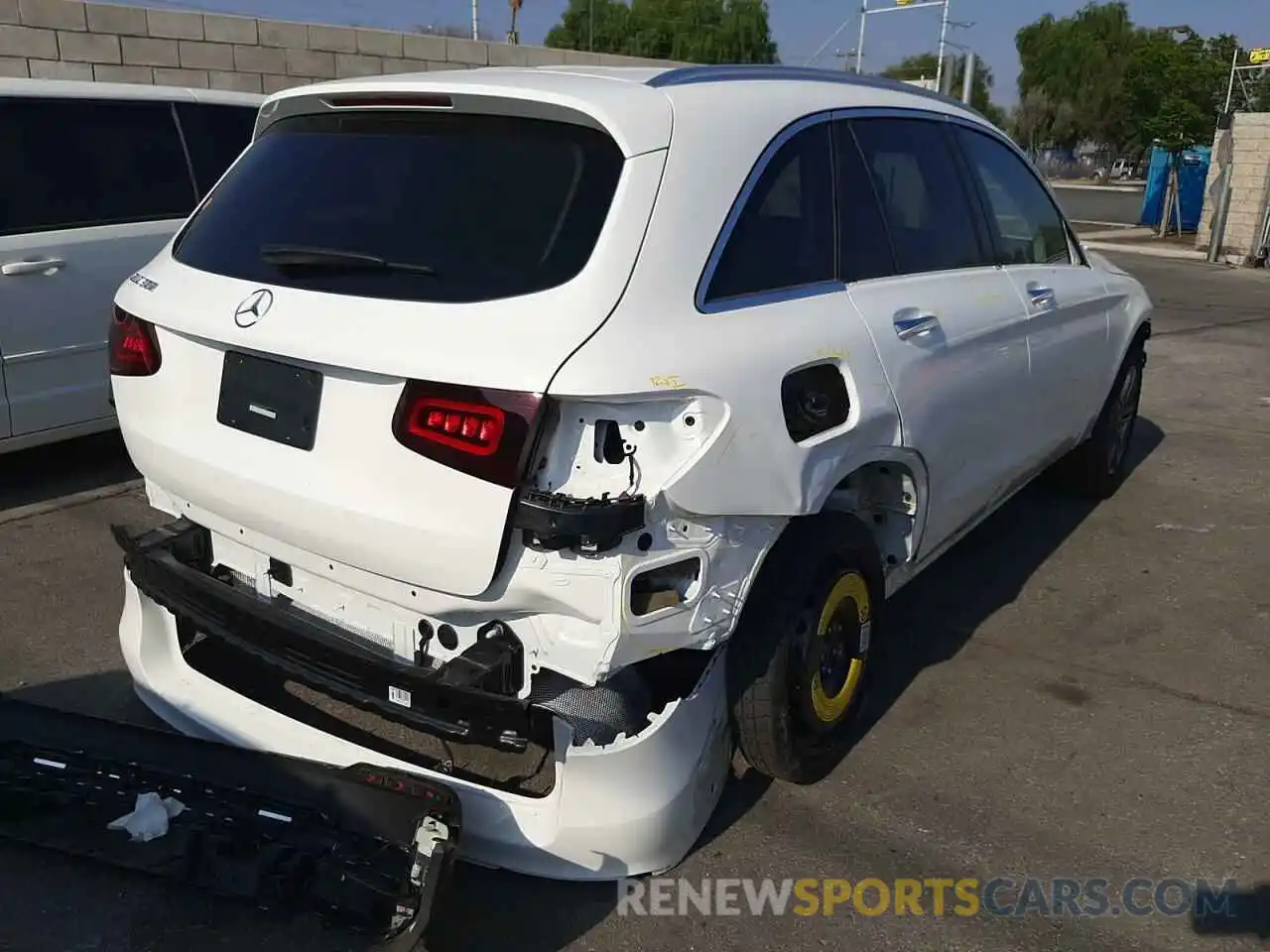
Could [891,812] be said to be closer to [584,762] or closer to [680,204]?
[584,762]

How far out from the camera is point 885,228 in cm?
330

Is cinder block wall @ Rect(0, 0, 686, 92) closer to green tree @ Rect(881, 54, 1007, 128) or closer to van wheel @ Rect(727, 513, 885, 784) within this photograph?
van wheel @ Rect(727, 513, 885, 784)

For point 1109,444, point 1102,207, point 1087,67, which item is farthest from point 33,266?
point 1087,67

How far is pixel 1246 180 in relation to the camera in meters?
19.4

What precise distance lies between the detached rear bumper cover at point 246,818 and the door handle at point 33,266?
9.06ft

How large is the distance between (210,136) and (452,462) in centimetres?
456

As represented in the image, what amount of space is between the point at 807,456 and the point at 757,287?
45 centimetres

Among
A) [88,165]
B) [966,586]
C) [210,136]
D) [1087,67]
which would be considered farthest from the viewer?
[1087,67]

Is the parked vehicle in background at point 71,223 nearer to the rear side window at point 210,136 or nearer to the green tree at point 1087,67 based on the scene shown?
the rear side window at point 210,136

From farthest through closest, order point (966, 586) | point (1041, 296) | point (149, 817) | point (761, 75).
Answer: point (966, 586) → point (1041, 296) → point (761, 75) → point (149, 817)

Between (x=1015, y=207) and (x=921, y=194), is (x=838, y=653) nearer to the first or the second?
(x=921, y=194)

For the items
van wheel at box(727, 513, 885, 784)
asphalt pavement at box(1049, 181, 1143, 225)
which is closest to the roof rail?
van wheel at box(727, 513, 885, 784)

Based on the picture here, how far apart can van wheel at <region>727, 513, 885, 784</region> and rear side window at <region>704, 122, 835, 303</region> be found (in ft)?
2.13

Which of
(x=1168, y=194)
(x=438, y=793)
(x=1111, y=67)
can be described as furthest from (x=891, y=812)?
(x=1111, y=67)
